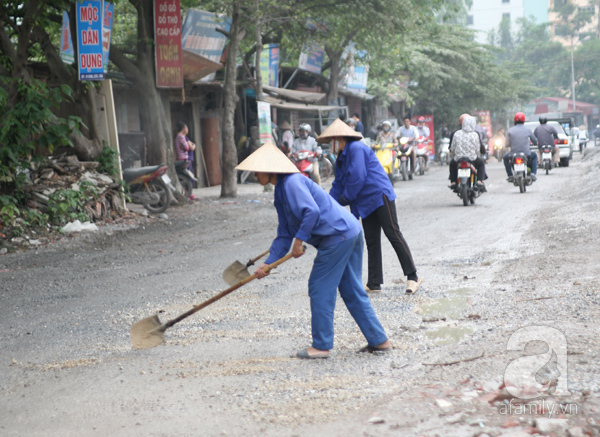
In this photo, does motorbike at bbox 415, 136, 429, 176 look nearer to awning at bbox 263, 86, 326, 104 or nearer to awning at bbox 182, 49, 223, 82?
awning at bbox 263, 86, 326, 104

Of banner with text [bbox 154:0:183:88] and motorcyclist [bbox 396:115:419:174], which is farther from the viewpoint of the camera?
motorcyclist [bbox 396:115:419:174]

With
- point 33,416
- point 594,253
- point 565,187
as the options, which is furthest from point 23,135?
point 565,187

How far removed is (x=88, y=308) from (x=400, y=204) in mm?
9261

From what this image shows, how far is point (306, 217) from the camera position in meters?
4.26

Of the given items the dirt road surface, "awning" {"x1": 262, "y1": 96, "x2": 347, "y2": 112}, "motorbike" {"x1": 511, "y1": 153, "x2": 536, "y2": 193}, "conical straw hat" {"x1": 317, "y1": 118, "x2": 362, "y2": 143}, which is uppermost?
"awning" {"x1": 262, "y1": 96, "x2": 347, "y2": 112}

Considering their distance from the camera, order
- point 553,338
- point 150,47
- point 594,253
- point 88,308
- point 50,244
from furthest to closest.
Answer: point 150,47 < point 50,244 < point 594,253 < point 88,308 < point 553,338

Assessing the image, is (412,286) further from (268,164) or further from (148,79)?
(148,79)

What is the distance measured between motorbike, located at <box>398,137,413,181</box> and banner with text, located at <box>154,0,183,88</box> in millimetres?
8415

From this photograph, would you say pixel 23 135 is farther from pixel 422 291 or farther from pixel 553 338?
pixel 553 338

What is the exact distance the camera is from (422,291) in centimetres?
639

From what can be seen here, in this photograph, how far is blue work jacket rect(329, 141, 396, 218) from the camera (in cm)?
627

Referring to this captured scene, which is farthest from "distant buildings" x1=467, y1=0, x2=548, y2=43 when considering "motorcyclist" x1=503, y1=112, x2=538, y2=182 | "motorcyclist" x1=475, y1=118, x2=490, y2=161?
"motorcyclist" x1=503, y1=112, x2=538, y2=182

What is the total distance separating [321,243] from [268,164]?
0.62 m

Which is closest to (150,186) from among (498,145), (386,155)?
(386,155)
